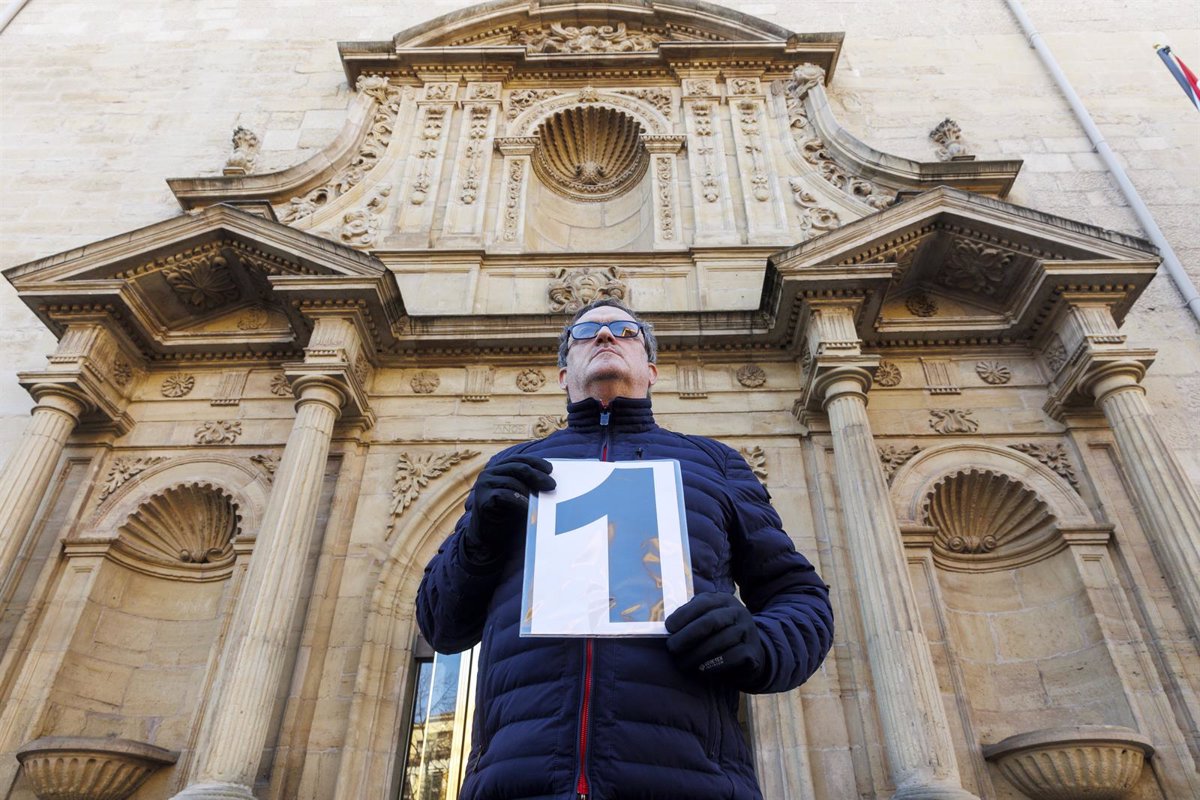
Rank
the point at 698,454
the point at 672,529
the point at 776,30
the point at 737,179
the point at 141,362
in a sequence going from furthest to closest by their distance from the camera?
the point at 776,30
the point at 737,179
the point at 141,362
the point at 698,454
the point at 672,529

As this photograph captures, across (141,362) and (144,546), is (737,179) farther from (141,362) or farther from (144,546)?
(144,546)

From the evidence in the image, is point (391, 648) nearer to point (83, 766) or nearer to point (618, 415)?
point (83, 766)

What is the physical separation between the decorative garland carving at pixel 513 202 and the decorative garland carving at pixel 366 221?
1.51 meters

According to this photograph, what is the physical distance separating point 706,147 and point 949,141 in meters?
3.06

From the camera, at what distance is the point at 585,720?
70.0 inches

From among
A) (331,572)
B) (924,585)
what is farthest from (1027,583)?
(331,572)

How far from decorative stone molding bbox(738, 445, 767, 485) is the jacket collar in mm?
5016

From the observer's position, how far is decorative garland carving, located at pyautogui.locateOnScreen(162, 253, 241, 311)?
8.05 metres

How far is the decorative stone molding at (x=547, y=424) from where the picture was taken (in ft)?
25.0

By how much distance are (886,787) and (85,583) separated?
6.89 meters

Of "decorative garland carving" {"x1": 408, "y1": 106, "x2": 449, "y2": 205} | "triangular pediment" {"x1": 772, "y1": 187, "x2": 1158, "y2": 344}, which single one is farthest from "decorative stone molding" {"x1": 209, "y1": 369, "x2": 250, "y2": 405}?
"triangular pediment" {"x1": 772, "y1": 187, "x2": 1158, "y2": 344}

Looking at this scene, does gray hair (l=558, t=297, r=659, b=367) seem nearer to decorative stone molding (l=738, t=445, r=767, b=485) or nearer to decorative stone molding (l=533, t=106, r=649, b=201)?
decorative stone molding (l=738, t=445, r=767, b=485)

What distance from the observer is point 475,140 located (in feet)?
34.1

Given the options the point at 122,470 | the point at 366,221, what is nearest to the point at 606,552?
the point at 122,470
